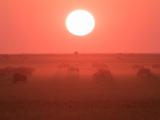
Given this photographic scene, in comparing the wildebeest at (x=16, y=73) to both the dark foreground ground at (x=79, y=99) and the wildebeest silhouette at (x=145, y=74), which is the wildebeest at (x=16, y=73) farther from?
the wildebeest silhouette at (x=145, y=74)

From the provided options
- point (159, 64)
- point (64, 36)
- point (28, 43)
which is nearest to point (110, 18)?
point (64, 36)

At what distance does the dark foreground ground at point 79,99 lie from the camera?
1.81 feet

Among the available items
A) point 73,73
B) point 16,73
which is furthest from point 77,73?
point 16,73

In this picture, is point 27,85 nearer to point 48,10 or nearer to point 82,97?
point 82,97

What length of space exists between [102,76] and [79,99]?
0.22 feet

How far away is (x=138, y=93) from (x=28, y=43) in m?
0.66

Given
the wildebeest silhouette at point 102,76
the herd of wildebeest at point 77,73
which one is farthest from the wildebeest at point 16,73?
the wildebeest silhouette at point 102,76

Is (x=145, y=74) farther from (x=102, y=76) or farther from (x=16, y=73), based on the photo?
(x=16, y=73)

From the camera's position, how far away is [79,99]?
55 centimetres

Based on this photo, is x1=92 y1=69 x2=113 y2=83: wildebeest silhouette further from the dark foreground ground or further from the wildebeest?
the wildebeest

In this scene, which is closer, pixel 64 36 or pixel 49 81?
pixel 49 81

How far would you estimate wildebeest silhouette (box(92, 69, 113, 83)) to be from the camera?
1.90ft

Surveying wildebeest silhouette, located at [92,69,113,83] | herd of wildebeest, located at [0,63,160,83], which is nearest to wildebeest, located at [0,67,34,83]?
herd of wildebeest, located at [0,63,160,83]

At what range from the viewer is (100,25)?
1.16 metres
